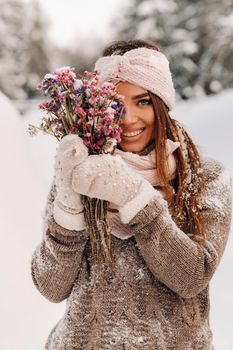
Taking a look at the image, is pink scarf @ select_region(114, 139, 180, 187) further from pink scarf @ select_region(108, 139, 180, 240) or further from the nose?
the nose

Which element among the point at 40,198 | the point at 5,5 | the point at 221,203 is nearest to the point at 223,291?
the point at 40,198

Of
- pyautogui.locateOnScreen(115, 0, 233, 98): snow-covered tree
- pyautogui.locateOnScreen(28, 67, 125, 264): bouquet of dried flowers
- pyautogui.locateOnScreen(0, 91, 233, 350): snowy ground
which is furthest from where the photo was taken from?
pyautogui.locateOnScreen(115, 0, 233, 98): snow-covered tree

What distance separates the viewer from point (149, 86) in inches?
78.7

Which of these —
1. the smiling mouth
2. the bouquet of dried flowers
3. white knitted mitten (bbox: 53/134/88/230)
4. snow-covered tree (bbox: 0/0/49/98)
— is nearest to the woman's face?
the smiling mouth

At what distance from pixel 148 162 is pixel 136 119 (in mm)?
147

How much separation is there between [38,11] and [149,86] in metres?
28.4

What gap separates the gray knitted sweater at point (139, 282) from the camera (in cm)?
177

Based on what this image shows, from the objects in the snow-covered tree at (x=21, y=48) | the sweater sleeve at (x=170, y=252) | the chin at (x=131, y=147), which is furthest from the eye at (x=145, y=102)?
the snow-covered tree at (x=21, y=48)

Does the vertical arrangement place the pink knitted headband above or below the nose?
above

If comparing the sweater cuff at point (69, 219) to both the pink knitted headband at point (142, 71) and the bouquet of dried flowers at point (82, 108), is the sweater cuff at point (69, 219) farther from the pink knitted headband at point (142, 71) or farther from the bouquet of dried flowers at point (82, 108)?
the pink knitted headband at point (142, 71)

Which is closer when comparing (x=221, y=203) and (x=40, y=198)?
(x=221, y=203)

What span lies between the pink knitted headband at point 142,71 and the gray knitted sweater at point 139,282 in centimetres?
40

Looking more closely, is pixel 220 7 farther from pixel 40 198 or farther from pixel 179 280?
pixel 179 280

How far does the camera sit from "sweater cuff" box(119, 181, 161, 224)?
1724 millimetres
